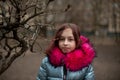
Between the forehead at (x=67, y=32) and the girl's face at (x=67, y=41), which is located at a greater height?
the forehead at (x=67, y=32)

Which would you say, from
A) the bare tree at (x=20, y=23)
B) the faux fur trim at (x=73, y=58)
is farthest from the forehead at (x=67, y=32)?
the bare tree at (x=20, y=23)

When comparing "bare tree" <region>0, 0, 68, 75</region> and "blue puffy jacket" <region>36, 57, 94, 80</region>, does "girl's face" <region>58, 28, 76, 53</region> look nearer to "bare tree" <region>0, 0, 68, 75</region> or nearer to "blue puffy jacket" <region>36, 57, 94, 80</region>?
"blue puffy jacket" <region>36, 57, 94, 80</region>

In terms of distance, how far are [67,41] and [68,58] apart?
0.71ft

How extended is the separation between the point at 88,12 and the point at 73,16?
3.19 m

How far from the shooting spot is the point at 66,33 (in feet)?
17.3

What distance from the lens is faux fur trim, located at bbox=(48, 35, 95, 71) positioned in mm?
5215

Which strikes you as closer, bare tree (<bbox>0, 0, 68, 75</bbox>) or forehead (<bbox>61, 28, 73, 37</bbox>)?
forehead (<bbox>61, 28, 73, 37</bbox>)

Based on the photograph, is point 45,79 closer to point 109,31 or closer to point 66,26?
point 66,26

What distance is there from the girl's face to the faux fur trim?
5 cm

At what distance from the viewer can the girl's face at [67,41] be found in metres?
5.24

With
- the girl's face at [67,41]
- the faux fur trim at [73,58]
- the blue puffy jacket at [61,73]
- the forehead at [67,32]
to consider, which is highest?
the forehead at [67,32]

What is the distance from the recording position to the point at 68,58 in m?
5.21

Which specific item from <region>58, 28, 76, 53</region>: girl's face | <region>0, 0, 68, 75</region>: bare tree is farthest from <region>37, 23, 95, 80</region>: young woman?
<region>0, 0, 68, 75</region>: bare tree

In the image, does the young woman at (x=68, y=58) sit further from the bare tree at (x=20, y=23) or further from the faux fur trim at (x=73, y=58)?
the bare tree at (x=20, y=23)
